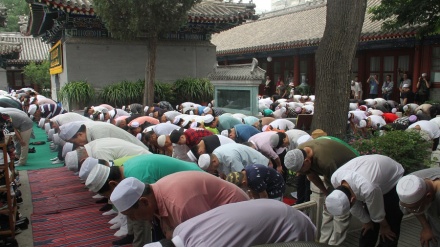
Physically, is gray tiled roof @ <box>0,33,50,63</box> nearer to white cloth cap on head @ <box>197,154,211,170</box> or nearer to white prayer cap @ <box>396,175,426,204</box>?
white cloth cap on head @ <box>197,154,211,170</box>

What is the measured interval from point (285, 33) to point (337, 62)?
47.7 feet

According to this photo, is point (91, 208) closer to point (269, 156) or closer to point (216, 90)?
point (269, 156)

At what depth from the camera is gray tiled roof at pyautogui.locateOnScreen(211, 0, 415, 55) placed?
1602 centimetres

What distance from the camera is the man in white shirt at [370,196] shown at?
11.1ft

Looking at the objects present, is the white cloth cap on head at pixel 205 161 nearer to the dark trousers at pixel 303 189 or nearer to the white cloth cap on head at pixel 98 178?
the white cloth cap on head at pixel 98 178

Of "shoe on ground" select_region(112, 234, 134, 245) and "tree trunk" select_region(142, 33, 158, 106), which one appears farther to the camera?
"tree trunk" select_region(142, 33, 158, 106)

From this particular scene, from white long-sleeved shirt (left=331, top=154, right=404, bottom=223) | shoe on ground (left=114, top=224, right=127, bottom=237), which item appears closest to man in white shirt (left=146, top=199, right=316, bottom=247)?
white long-sleeved shirt (left=331, top=154, right=404, bottom=223)

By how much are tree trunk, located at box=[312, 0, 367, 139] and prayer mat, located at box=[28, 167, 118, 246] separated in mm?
3845

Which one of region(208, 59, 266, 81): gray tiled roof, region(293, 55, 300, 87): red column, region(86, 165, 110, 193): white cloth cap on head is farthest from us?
region(293, 55, 300, 87): red column

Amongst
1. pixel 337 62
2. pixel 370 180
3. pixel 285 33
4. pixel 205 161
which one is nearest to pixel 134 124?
pixel 205 161

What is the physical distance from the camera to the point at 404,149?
5.48 meters

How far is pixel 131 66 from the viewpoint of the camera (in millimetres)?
14516

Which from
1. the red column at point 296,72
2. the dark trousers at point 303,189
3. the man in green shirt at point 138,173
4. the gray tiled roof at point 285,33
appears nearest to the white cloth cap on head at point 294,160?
the man in green shirt at point 138,173

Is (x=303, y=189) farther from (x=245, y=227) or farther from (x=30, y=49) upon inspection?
(x=30, y=49)
